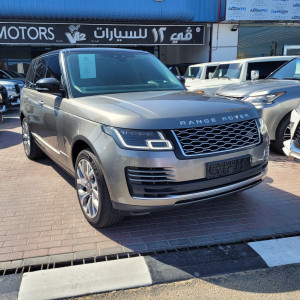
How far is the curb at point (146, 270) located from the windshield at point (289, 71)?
4.52 m

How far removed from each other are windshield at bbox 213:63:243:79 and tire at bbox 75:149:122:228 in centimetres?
658

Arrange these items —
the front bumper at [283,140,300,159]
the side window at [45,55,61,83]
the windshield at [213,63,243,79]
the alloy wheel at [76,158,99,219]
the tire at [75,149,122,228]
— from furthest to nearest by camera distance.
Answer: the windshield at [213,63,243,79]
the front bumper at [283,140,300,159]
the side window at [45,55,61,83]
the alloy wheel at [76,158,99,219]
the tire at [75,149,122,228]

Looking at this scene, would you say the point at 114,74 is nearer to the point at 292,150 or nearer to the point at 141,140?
the point at 141,140

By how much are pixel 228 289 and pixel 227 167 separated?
103 cm

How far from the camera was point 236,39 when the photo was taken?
1680 cm

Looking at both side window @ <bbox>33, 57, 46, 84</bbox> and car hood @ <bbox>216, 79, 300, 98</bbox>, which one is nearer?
side window @ <bbox>33, 57, 46, 84</bbox>

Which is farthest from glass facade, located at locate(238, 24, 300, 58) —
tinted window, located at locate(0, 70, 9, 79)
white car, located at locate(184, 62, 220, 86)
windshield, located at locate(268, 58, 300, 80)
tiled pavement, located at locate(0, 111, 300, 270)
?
tiled pavement, located at locate(0, 111, 300, 270)

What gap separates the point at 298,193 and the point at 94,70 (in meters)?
3.12

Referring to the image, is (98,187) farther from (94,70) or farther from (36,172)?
(36,172)

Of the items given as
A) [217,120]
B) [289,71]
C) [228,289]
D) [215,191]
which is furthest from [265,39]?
[228,289]

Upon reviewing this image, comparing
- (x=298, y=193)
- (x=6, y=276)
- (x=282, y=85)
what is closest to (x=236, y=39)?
(x=282, y=85)

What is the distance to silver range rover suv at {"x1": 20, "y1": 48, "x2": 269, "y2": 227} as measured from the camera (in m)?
2.64

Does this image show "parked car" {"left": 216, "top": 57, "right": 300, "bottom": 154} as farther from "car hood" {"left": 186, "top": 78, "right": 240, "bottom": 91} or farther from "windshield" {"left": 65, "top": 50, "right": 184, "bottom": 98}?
"car hood" {"left": 186, "top": 78, "right": 240, "bottom": 91}

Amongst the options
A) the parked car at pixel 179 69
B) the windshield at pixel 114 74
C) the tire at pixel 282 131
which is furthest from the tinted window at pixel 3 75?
the tire at pixel 282 131
